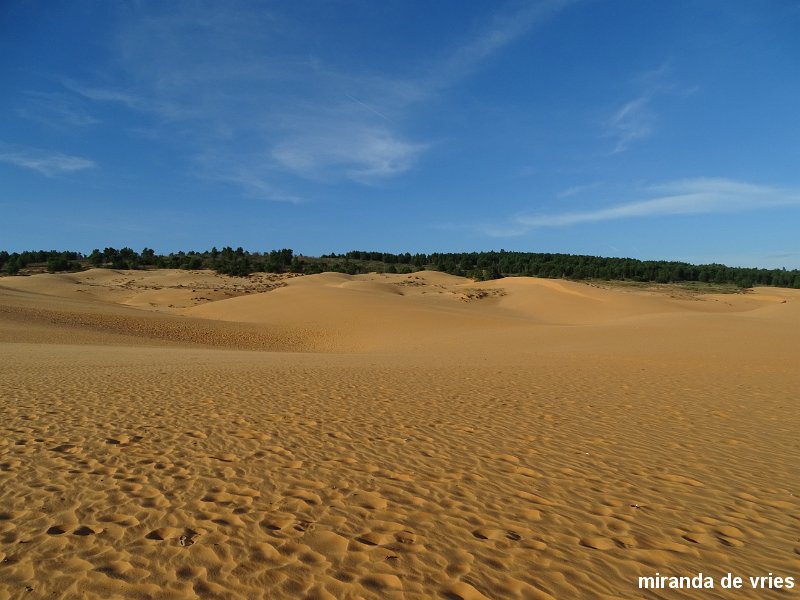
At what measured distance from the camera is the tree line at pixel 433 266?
78.6m

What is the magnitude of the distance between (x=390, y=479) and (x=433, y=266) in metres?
94.3

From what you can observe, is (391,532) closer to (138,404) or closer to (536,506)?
(536,506)

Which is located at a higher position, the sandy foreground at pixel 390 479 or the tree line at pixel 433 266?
the tree line at pixel 433 266

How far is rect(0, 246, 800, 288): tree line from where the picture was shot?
7856 cm

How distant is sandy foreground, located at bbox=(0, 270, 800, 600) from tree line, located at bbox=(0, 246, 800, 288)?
6144 centimetres

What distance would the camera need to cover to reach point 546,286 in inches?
2080

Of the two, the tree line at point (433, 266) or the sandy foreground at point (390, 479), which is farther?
the tree line at point (433, 266)

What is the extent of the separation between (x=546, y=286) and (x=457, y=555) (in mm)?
50918

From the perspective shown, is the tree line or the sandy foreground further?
the tree line

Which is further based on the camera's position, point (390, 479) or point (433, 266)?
point (433, 266)

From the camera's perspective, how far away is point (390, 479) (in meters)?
6.03

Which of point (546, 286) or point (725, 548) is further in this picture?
point (546, 286)

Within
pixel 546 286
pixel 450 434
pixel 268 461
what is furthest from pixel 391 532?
pixel 546 286

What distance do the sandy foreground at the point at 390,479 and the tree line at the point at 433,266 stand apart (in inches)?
2419
